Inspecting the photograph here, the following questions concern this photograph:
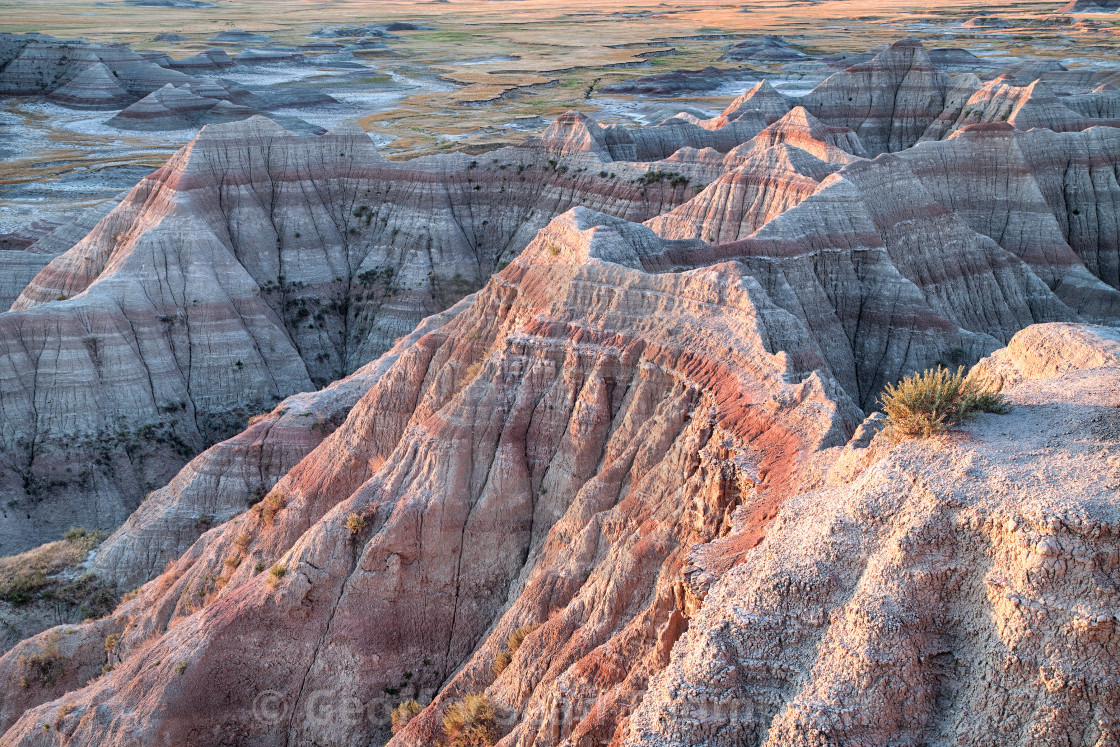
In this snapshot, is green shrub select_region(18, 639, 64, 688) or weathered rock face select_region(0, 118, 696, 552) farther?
weathered rock face select_region(0, 118, 696, 552)

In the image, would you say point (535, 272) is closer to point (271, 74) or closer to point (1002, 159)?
point (1002, 159)

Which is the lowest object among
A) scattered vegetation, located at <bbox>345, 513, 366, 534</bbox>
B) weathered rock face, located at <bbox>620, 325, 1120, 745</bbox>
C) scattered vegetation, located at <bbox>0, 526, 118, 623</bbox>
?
scattered vegetation, located at <bbox>0, 526, 118, 623</bbox>

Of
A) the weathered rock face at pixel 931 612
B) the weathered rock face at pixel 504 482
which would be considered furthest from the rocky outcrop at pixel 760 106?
the weathered rock face at pixel 931 612

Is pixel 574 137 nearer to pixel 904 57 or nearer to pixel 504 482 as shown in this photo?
pixel 904 57

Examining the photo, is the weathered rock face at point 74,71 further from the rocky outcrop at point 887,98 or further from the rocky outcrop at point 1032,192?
the rocky outcrop at point 1032,192

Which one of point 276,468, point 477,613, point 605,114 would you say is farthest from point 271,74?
point 477,613

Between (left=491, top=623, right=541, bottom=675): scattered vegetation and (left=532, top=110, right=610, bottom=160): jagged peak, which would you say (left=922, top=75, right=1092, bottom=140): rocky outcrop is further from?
(left=491, top=623, right=541, bottom=675): scattered vegetation

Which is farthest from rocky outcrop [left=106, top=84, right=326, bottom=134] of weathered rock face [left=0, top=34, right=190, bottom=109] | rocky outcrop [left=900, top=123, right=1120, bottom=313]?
rocky outcrop [left=900, top=123, right=1120, bottom=313]
